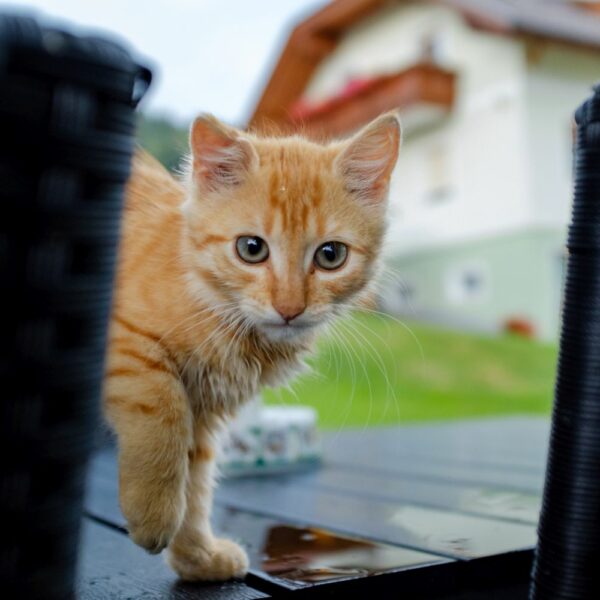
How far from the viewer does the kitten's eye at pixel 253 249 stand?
112 cm

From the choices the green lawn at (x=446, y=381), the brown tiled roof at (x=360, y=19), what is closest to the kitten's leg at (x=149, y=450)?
the green lawn at (x=446, y=381)

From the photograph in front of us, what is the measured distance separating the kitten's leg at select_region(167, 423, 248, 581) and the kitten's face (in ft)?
0.74

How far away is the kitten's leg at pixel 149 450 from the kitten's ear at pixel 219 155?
312mm

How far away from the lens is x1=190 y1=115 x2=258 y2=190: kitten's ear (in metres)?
1.14

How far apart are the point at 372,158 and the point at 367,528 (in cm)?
64

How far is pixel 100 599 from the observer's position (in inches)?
38.0

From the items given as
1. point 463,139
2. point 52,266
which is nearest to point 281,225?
point 52,266

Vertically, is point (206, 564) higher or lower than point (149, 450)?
lower

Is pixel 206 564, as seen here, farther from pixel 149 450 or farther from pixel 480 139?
pixel 480 139

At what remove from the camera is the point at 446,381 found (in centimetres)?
597

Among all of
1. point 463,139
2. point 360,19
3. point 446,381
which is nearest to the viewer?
point 446,381

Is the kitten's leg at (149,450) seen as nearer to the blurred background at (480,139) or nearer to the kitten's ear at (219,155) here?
the kitten's ear at (219,155)

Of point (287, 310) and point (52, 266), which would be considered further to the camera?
point (287, 310)

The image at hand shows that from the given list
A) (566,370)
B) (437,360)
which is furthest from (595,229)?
(437,360)
